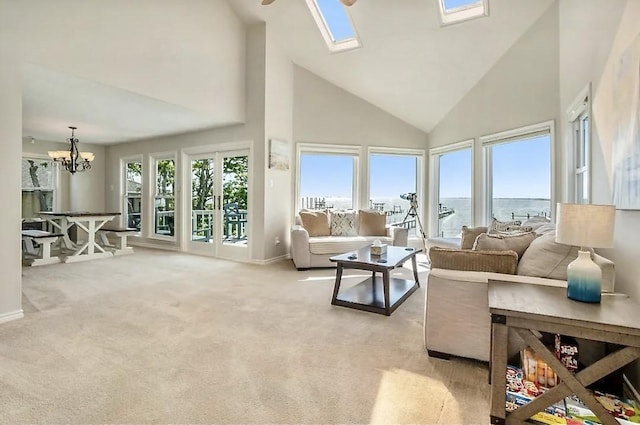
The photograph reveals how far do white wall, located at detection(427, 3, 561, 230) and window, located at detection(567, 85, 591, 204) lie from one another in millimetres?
367

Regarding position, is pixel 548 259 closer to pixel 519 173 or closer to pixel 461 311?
pixel 461 311

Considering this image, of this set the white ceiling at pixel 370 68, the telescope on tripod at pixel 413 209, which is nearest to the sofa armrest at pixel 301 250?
the white ceiling at pixel 370 68

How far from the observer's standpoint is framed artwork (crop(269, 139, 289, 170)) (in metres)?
5.29

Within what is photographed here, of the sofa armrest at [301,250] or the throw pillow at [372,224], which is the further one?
the throw pillow at [372,224]

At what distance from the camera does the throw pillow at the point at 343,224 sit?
5.50 metres

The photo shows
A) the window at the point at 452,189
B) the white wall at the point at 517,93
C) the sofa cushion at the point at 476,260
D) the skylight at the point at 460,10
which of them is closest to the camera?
the sofa cushion at the point at 476,260

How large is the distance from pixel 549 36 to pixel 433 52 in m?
1.36

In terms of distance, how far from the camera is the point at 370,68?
208 inches

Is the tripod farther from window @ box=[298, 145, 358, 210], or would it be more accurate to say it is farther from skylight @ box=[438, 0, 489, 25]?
skylight @ box=[438, 0, 489, 25]

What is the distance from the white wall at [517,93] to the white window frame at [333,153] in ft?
5.86

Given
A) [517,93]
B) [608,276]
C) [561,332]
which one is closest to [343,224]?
[517,93]

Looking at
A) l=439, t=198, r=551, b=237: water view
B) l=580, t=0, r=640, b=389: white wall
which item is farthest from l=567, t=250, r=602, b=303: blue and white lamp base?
l=439, t=198, r=551, b=237: water view

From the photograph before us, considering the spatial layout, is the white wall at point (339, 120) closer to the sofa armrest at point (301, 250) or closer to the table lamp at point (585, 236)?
the sofa armrest at point (301, 250)

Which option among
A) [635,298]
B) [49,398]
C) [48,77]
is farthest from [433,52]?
[49,398]
